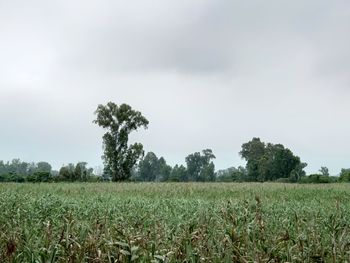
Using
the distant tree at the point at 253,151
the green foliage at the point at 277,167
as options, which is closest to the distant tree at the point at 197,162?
the distant tree at the point at 253,151

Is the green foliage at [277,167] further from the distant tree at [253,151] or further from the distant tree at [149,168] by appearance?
the distant tree at [149,168]

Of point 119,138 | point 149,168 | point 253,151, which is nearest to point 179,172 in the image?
point 149,168

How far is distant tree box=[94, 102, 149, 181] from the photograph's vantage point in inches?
2694

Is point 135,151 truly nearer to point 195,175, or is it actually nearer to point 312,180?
point 312,180

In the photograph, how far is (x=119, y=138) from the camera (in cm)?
7050

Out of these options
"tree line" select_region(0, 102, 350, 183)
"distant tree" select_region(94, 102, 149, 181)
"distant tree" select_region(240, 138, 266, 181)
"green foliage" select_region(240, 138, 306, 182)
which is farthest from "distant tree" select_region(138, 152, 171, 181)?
"distant tree" select_region(94, 102, 149, 181)

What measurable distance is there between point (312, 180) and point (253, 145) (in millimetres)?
68602

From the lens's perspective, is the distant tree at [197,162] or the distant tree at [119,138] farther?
the distant tree at [197,162]

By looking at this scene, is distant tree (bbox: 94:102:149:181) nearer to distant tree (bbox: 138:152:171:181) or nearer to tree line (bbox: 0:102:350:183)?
tree line (bbox: 0:102:350:183)

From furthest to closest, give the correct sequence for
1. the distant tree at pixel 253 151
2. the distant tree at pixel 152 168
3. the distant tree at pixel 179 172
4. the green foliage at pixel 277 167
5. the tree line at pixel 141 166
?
the distant tree at pixel 152 168, the distant tree at pixel 179 172, the distant tree at pixel 253 151, the green foliage at pixel 277 167, the tree line at pixel 141 166

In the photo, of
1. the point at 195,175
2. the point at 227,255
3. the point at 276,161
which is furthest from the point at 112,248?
the point at 195,175

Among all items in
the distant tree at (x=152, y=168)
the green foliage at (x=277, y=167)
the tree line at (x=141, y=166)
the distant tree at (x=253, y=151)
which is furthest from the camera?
the distant tree at (x=152, y=168)

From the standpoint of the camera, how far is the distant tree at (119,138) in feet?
225

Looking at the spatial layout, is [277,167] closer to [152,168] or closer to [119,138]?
[119,138]
